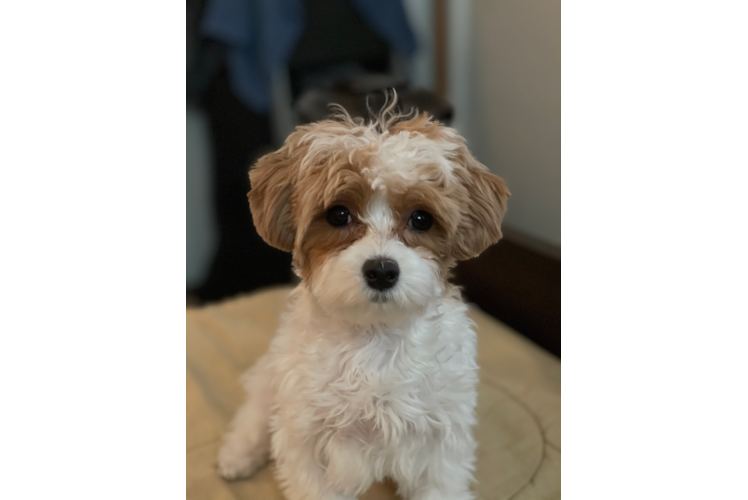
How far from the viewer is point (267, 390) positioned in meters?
1.24

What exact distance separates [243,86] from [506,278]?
1256mm

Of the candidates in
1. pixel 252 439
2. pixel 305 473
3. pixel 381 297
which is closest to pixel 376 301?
pixel 381 297

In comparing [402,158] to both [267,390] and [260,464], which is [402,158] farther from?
[260,464]

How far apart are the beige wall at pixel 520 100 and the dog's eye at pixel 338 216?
49 centimetres

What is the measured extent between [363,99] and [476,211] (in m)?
0.54

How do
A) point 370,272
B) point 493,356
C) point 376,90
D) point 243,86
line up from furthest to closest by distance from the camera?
point 243,86, point 493,356, point 376,90, point 370,272

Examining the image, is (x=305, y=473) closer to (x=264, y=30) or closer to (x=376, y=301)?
(x=376, y=301)

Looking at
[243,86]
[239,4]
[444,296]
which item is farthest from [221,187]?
[444,296]

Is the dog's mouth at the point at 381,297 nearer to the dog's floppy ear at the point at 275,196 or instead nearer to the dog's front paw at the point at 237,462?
the dog's floppy ear at the point at 275,196

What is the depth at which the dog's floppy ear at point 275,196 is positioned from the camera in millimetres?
925

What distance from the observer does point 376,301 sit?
82 centimetres

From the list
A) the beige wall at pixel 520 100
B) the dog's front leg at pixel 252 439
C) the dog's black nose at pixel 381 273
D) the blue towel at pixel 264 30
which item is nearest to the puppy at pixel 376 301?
the dog's black nose at pixel 381 273

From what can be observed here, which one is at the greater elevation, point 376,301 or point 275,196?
point 275,196

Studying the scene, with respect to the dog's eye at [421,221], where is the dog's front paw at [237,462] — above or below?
below
